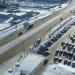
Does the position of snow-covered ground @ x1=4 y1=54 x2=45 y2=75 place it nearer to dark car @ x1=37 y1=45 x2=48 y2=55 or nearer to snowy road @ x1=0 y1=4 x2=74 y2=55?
dark car @ x1=37 y1=45 x2=48 y2=55

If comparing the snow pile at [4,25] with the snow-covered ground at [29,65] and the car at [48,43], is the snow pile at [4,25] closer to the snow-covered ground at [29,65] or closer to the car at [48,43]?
the car at [48,43]

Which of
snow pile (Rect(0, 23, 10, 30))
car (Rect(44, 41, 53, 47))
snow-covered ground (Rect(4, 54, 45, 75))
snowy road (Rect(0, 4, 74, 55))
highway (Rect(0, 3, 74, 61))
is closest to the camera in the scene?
snow-covered ground (Rect(4, 54, 45, 75))

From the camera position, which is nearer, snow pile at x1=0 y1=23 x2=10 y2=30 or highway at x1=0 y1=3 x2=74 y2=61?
highway at x1=0 y1=3 x2=74 y2=61

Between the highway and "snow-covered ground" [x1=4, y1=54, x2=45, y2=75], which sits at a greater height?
"snow-covered ground" [x1=4, y1=54, x2=45, y2=75]

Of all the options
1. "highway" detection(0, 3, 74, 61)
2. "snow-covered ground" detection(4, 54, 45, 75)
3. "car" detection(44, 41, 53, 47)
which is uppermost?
"snow-covered ground" detection(4, 54, 45, 75)

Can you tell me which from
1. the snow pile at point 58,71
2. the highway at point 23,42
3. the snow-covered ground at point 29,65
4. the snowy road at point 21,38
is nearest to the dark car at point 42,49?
the snow-covered ground at point 29,65

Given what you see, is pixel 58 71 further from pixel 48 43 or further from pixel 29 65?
pixel 48 43

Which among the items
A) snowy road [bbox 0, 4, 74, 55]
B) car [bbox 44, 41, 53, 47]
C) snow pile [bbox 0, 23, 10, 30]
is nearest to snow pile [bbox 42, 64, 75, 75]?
snowy road [bbox 0, 4, 74, 55]

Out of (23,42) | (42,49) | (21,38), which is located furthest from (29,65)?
(21,38)

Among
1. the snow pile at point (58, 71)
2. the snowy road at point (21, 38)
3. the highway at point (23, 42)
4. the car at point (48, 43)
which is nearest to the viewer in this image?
the snow pile at point (58, 71)

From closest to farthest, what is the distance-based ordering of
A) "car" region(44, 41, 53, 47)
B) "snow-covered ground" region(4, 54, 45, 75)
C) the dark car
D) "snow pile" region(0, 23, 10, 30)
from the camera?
"snow-covered ground" region(4, 54, 45, 75) < the dark car < "car" region(44, 41, 53, 47) < "snow pile" region(0, 23, 10, 30)

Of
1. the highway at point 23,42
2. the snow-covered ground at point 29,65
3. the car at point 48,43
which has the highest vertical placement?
the snow-covered ground at point 29,65

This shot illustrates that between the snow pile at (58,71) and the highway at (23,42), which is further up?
the snow pile at (58,71)
